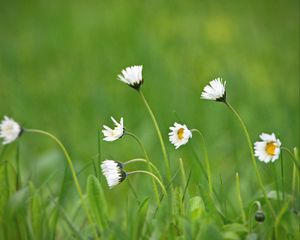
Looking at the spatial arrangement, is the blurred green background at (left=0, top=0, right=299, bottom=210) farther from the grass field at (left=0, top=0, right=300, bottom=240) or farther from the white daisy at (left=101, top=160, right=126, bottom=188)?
the white daisy at (left=101, top=160, right=126, bottom=188)

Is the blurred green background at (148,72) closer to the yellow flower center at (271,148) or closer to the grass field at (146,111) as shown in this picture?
the grass field at (146,111)

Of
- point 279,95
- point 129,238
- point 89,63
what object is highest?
point 89,63

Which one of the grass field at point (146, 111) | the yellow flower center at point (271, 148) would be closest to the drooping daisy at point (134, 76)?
the grass field at point (146, 111)

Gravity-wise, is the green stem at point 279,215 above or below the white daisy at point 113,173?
below

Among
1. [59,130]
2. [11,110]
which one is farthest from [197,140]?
[11,110]

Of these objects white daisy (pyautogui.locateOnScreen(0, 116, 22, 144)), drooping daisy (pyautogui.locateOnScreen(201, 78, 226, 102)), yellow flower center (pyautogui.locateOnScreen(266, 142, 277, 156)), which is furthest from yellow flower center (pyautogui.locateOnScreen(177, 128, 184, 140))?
white daisy (pyautogui.locateOnScreen(0, 116, 22, 144))

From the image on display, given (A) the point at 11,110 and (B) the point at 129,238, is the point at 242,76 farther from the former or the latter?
(B) the point at 129,238
